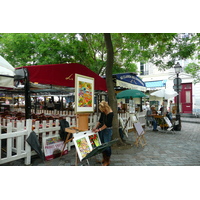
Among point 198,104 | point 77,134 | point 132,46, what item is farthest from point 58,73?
point 198,104

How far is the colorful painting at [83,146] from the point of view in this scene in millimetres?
→ 3600

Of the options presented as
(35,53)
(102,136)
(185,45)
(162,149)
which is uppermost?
(35,53)

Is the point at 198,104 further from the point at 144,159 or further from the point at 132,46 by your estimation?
the point at 144,159

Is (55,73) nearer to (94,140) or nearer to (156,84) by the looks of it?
(94,140)

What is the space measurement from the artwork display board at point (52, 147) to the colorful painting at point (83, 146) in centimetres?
143

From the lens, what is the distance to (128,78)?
28.0 feet

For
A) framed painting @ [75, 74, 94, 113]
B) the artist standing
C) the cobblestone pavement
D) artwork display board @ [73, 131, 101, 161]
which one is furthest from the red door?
artwork display board @ [73, 131, 101, 161]

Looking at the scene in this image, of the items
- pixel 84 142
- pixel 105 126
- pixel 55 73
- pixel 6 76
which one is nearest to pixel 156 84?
pixel 55 73

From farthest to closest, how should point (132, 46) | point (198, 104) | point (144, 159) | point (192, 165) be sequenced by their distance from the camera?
point (198, 104)
point (132, 46)
point (144, 159)
point (192, 165)

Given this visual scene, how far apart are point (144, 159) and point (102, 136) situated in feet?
4.89

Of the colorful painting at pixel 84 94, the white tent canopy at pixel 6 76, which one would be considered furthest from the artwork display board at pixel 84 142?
the white tent canopy at pixel 6 76

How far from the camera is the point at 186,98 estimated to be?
20000 mm

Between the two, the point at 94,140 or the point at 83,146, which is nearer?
the point at 83,146

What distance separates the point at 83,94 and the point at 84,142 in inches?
49.0
